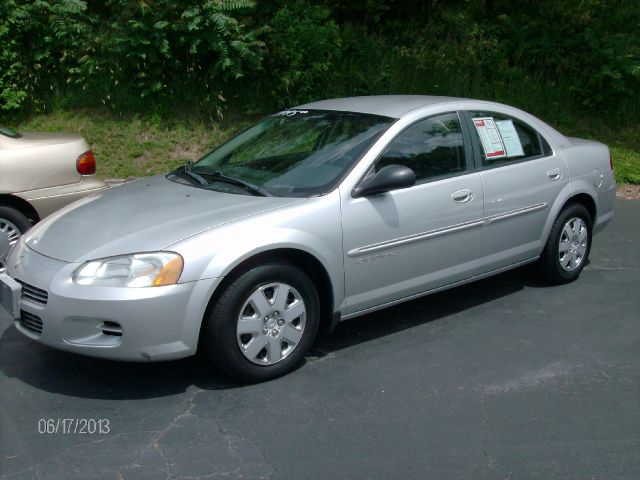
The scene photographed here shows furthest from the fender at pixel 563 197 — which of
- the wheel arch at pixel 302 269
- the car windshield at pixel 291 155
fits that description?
the wheel arch at pixel 302 269

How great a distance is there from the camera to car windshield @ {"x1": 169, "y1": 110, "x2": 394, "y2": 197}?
498 centimetres

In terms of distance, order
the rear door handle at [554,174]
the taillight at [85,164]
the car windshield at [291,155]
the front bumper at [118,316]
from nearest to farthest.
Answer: the front bumper at [118,316]
the car windshield at [291,155]
the rear door handle at [554,174]
the taillight at [85,164]

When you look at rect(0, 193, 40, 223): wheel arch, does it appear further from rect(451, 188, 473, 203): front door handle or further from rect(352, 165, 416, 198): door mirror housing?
rect(451, 188, 473, 203): front door handle

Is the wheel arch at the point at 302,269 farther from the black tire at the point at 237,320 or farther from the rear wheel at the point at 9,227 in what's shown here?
the rear wheel at the point at 9,227

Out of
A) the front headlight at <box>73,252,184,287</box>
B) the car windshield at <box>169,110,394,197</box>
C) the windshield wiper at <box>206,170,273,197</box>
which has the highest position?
the car windshield at <box>169,110,394,197</box>

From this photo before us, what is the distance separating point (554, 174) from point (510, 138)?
0.49m

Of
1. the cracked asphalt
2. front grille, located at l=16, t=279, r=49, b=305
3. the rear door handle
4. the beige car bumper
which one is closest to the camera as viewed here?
the cracked asphalt

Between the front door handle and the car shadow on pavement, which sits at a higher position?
the front door handle

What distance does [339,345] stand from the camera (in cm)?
520

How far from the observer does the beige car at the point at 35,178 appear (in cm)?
672

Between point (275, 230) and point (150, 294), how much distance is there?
2.63 feet

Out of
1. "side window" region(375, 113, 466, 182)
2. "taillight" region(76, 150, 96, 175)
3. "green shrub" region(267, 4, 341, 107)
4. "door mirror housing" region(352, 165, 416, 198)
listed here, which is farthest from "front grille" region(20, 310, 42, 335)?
"green shrub" region(267, 4, 341, 107)

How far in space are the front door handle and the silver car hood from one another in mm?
1182

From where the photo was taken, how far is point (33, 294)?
173 inches
